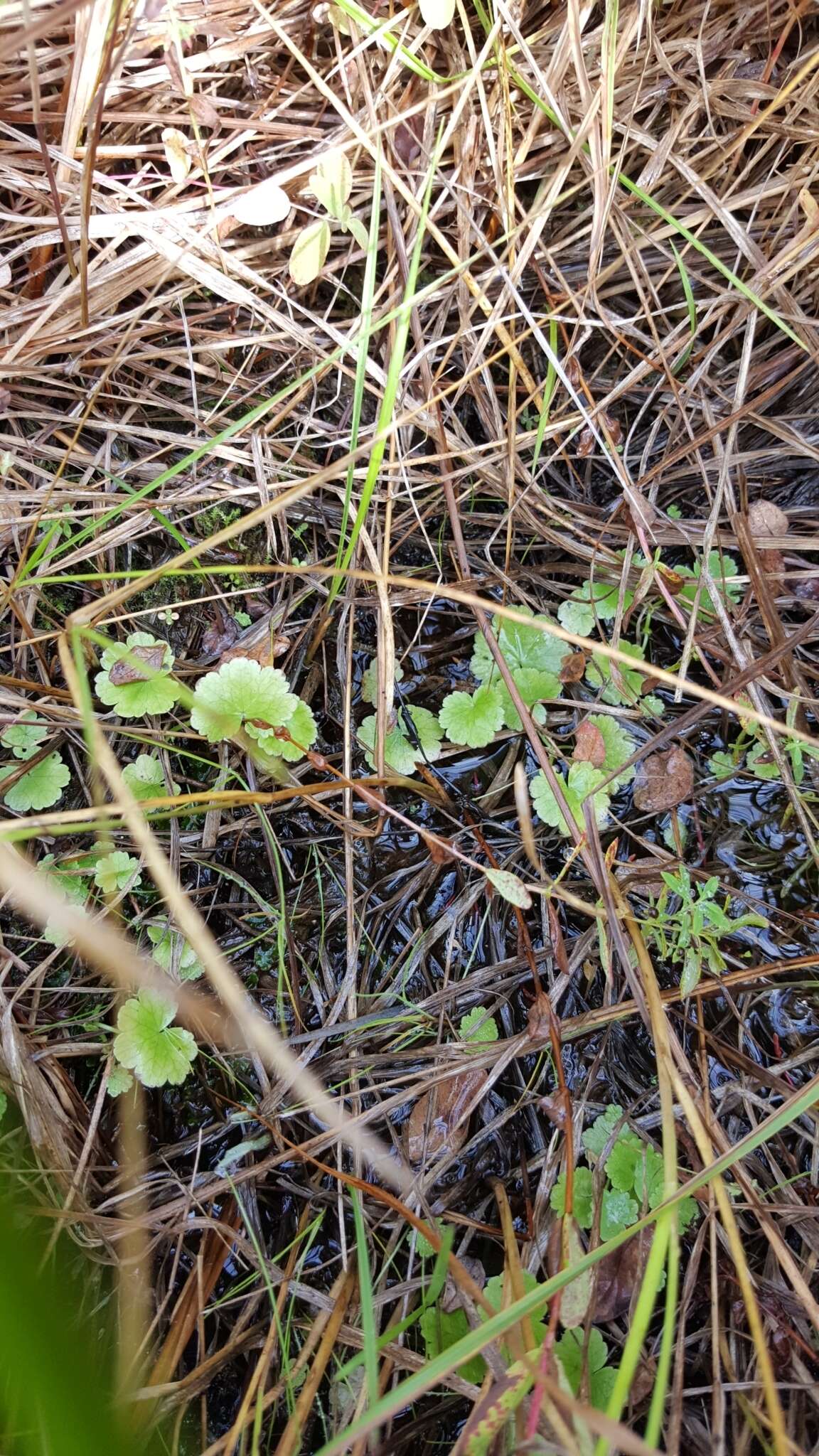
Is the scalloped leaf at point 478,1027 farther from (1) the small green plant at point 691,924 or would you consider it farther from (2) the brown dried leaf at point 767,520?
(2) the brown dried leaf at point 767,520

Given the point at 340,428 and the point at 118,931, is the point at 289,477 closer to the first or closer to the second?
Answer: the point at 340,428

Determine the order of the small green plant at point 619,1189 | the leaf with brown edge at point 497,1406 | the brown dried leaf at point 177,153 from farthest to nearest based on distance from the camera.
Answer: the brown dried leaf at point 177,153
the small green plant at point 619,1189
the leaf with brown edge at point 497,1406

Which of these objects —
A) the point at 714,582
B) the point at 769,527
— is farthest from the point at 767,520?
the point at 714,582

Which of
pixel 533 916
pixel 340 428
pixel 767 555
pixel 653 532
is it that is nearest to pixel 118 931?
pixel 533 916

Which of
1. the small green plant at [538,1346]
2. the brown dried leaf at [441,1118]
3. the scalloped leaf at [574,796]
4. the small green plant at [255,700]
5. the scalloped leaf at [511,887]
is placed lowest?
the small green plant at [538,1346]

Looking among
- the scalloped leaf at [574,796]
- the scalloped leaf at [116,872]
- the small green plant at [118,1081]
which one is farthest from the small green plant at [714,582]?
the small green plant at [118,1081]

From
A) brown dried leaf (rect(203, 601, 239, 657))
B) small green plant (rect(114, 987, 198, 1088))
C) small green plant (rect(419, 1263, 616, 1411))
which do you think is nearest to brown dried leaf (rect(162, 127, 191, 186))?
brown dried leaf (rect(203, 601, 239, 657))

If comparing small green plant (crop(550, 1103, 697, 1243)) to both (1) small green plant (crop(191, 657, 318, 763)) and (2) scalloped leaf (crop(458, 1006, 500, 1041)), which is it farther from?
(1) small green plant (crop(191, 657, 318, 763))
